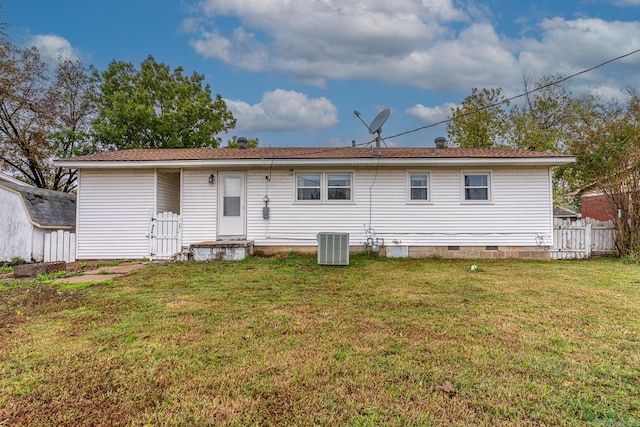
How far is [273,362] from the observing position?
8.73 feet

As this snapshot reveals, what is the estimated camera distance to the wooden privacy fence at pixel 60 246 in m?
8.95

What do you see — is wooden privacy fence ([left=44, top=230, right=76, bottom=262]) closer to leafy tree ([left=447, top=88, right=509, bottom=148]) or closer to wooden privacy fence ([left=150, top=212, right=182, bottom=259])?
wooden privacy fence ([left=150, top=212, right=182, bottom=259])

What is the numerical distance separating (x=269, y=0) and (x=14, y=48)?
11.9m

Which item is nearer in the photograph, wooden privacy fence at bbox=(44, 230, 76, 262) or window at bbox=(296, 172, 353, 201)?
wooden privacy fence at bbox=(44, 230, 76, 262)

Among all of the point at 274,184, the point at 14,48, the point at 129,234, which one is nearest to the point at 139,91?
the point at 14,48

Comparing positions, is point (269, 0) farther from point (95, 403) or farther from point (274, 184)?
point (95, 403)

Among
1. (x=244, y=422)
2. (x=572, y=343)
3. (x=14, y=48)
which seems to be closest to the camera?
(x=244, y=422)

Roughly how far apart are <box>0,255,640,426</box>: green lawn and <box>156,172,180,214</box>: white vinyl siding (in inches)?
195

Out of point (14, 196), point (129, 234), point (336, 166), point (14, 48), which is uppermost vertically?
point (14, 48)

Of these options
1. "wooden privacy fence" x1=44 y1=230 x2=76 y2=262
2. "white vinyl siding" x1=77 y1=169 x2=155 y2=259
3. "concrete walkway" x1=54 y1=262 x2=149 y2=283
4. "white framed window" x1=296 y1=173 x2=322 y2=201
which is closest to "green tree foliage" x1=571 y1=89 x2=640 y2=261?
"white framed window" x1=296 y1=173 x2=322 y2=201

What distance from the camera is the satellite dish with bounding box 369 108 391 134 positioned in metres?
10.1

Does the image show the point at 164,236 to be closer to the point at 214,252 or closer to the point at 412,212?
the point at 214,252

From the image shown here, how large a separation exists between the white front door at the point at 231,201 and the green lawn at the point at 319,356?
457 centimetres

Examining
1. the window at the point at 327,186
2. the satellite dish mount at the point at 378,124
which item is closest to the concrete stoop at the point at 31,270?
the window at the point at 327,186
